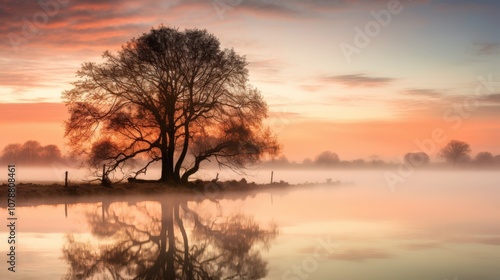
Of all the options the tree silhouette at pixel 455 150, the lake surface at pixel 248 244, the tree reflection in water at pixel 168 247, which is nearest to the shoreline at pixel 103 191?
the lake surface at pixel 248 244

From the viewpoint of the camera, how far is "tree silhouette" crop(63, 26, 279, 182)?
169 feet

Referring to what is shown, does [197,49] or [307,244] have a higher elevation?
[197,49]

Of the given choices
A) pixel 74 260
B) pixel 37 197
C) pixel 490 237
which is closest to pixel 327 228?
pixel 490 237

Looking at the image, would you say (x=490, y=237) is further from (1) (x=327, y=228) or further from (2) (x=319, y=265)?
(2) (x=319, y=265)

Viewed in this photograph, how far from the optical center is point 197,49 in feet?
174

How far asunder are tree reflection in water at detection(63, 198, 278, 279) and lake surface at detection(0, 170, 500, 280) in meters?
0.03

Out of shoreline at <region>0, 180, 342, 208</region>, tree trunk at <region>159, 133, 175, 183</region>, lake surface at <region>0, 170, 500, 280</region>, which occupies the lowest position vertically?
lake surface at <region>0, 170, 500, 280</region>

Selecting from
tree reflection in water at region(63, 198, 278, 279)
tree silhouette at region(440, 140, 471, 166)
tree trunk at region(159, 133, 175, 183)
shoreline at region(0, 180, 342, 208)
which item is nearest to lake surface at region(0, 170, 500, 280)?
tree reflection in water at region(63, 198, 278, 279)

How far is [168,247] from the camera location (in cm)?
2102

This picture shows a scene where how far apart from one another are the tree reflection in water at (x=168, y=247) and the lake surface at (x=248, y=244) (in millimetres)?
33

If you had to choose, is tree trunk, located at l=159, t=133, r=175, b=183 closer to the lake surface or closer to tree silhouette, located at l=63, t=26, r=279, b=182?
tree silhouette, located at l=63, t=26, r=279, b=182

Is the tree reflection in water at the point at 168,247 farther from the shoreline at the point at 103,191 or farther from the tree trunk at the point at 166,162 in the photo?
the tree trunk at the point at 166,162

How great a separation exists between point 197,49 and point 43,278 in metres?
39.4

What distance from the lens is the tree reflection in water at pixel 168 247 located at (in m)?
16.5
